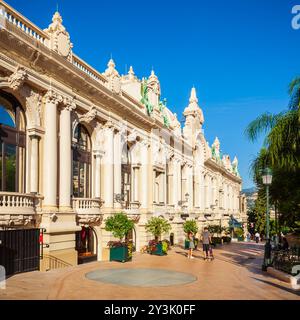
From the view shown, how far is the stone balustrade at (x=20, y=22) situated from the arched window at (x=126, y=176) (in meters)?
11.4

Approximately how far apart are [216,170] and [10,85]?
153ft

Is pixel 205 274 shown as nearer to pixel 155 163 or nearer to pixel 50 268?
pixel 50 268

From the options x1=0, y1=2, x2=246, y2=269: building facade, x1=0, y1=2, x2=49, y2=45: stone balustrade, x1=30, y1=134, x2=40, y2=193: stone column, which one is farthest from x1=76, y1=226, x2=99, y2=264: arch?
x1=0, y1=2, x2=49, y2=45: stone balustrade

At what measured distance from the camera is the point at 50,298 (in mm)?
11562

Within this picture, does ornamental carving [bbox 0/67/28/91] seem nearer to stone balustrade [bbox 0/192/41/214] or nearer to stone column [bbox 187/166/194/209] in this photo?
stone balustrade [bbox 0/192/41/214]

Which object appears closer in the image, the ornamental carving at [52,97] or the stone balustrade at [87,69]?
the ornamental carving at [52,97]

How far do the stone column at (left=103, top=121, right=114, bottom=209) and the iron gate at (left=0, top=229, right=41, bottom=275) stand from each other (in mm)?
7726

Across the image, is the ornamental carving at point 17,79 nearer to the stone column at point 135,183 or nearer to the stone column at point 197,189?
the stone column at point 135,183

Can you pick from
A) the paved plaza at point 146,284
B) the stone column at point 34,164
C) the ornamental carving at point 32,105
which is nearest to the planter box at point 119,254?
the paved plaza at point 146,284

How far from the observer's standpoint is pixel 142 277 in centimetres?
1608

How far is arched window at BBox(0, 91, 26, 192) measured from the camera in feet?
57.4

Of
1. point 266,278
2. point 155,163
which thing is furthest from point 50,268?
point 155,163

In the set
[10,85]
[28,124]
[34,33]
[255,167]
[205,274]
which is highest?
[34,33]

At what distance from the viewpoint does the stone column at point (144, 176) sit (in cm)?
3117
